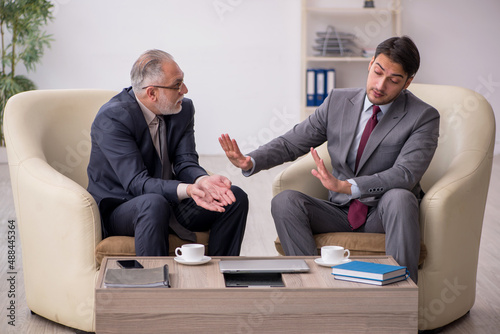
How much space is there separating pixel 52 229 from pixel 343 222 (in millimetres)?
1082

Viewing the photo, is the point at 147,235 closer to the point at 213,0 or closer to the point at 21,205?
the point at 21,205

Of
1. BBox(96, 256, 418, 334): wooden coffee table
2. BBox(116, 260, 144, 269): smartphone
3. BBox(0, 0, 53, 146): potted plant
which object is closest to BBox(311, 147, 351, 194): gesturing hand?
BBox(96, 256, 418, 334): wooden coffee table

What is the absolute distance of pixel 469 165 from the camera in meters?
2.53

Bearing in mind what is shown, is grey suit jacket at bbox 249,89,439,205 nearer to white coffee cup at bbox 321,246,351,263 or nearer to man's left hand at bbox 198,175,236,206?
man's left hand at bbox 198,175,236,206

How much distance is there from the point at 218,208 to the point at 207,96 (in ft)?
14.6

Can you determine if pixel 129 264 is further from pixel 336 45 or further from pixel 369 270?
pixel 336 45

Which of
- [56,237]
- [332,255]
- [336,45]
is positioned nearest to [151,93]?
[56,237]

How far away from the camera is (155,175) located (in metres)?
2.62

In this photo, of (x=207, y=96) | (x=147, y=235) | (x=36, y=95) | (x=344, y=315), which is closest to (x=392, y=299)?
(x=344, y=315)

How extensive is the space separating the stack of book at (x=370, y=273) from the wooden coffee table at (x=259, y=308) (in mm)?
Result: 25

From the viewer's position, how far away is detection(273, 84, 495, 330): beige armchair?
2.37 m

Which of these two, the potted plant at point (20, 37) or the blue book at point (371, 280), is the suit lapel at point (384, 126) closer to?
the blue book at point (371, 280)

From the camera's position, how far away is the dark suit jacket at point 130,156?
2.47 m

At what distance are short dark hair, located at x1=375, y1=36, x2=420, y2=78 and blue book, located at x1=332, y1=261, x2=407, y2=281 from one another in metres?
0.88
